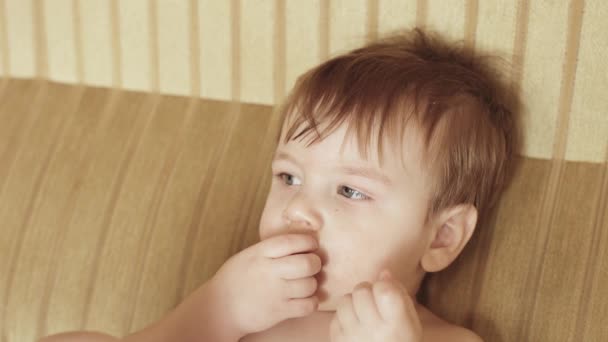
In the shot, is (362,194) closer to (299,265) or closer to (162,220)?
(299,265)

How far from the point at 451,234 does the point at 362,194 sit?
0.50 ft

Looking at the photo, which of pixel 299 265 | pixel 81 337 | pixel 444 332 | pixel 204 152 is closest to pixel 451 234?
pixel 444 332

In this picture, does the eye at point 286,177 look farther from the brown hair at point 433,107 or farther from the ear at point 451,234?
the ear at point 451,234

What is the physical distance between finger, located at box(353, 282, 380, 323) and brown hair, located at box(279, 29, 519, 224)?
0.17 metres

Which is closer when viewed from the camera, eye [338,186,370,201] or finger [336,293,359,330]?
finger [336,293,359,330]

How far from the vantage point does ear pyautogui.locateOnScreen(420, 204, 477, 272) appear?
3.05 ft

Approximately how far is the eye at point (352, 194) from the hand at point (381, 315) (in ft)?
0.42

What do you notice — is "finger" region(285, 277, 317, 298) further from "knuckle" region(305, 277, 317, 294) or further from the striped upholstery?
the striped upholstery

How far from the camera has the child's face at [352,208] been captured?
2.82 feet

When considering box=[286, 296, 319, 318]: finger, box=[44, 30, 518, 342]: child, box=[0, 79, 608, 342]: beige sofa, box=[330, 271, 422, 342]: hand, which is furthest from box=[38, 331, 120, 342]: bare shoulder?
box=[330, 271, 422, 342]: hand

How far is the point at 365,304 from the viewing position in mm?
764

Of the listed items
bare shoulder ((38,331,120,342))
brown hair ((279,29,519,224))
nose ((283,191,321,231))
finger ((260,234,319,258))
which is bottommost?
bare shoulder ((38,331,120,342))

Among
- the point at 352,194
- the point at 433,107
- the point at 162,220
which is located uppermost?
the point at 433,107

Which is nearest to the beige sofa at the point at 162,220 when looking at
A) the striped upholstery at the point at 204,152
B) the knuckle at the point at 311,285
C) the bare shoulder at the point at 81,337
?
the striped upholstery at the point at 204,152
